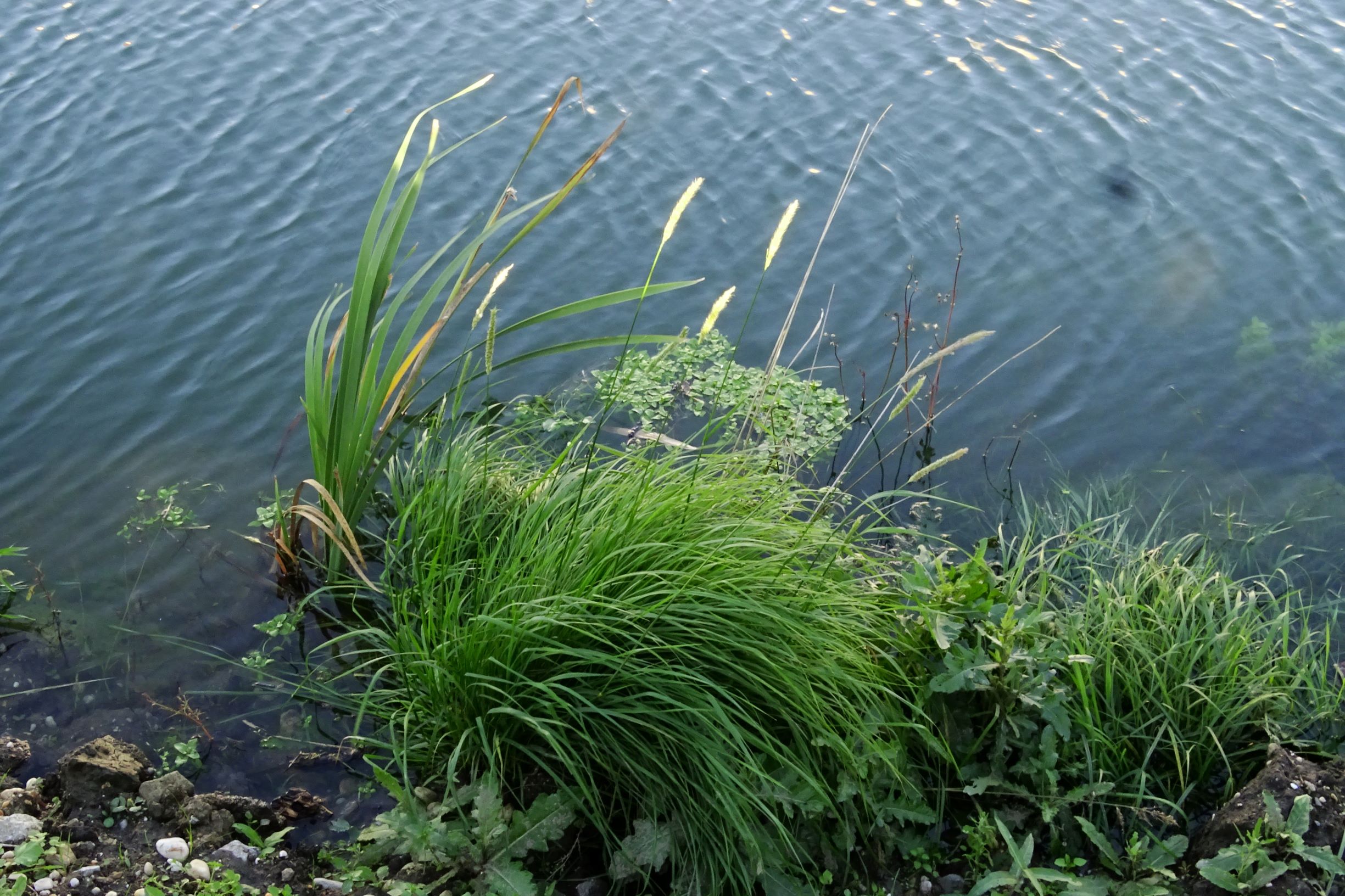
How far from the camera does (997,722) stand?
130 inches

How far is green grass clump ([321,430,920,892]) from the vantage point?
2.95 m

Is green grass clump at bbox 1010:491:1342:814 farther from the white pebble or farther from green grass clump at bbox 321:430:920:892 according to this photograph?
the white pebble

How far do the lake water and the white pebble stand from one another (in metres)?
0.99

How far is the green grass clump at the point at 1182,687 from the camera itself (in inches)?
134

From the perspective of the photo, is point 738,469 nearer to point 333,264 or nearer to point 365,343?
point 365,343

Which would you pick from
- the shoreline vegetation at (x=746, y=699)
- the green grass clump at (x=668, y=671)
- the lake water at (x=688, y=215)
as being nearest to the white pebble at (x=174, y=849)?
the shoreline vegetation at (x=746, y=699)

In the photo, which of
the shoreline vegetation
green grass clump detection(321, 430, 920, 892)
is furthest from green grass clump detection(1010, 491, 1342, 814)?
green grass clump detection(321, 430, 920, 892)

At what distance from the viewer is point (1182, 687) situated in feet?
11.4

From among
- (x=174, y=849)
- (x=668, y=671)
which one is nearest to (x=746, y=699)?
(x=668, y=671)

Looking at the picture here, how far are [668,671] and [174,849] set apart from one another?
154 centimetres

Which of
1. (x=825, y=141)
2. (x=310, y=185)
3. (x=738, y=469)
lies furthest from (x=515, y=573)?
(x=825, y=141)

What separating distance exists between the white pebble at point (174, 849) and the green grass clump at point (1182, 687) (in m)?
2.64

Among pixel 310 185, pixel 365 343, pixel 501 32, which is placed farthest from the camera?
pixel 501 32

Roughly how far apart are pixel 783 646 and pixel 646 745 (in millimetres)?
460
